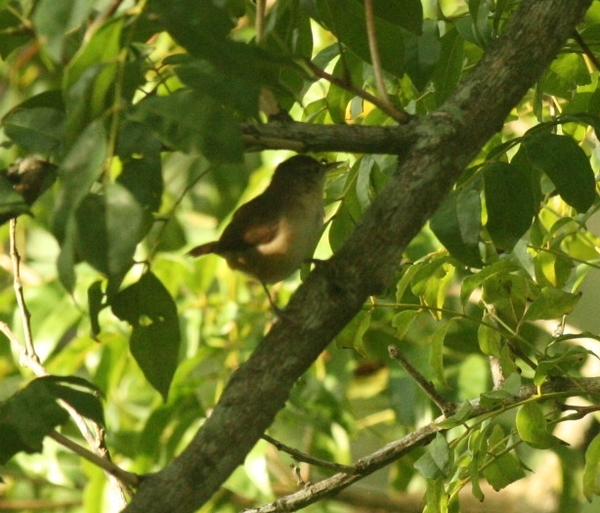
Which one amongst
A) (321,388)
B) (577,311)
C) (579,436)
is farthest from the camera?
(577,311)

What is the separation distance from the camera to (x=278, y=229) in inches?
90.9

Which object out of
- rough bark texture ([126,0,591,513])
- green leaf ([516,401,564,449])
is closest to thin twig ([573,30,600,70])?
rough bark texture ([126,0,591,513])

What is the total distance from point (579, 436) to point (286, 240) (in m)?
1.27

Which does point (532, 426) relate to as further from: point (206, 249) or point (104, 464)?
point (206, 249)

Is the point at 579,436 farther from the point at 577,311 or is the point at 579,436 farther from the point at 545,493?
the point at 577,311

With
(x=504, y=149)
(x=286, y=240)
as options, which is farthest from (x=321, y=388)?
(x=504, y=149)

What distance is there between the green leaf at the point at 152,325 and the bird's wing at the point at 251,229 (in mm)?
828

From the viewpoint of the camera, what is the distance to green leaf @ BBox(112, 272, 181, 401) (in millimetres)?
1496

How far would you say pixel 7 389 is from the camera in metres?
3.72

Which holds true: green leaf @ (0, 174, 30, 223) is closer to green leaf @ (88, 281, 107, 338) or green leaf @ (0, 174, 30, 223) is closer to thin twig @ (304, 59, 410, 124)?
green leaf @ (88, 281, 107, 338)

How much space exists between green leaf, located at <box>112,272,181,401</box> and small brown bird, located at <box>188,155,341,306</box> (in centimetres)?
68

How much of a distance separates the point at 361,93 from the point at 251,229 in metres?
1.03

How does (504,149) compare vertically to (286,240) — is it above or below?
above

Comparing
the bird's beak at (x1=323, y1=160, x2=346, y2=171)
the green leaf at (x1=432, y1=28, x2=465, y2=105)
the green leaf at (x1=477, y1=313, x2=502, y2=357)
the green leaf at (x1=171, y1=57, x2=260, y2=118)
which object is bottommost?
the green leaf at (x1=477, y1=313, x2=502, y2=357)
